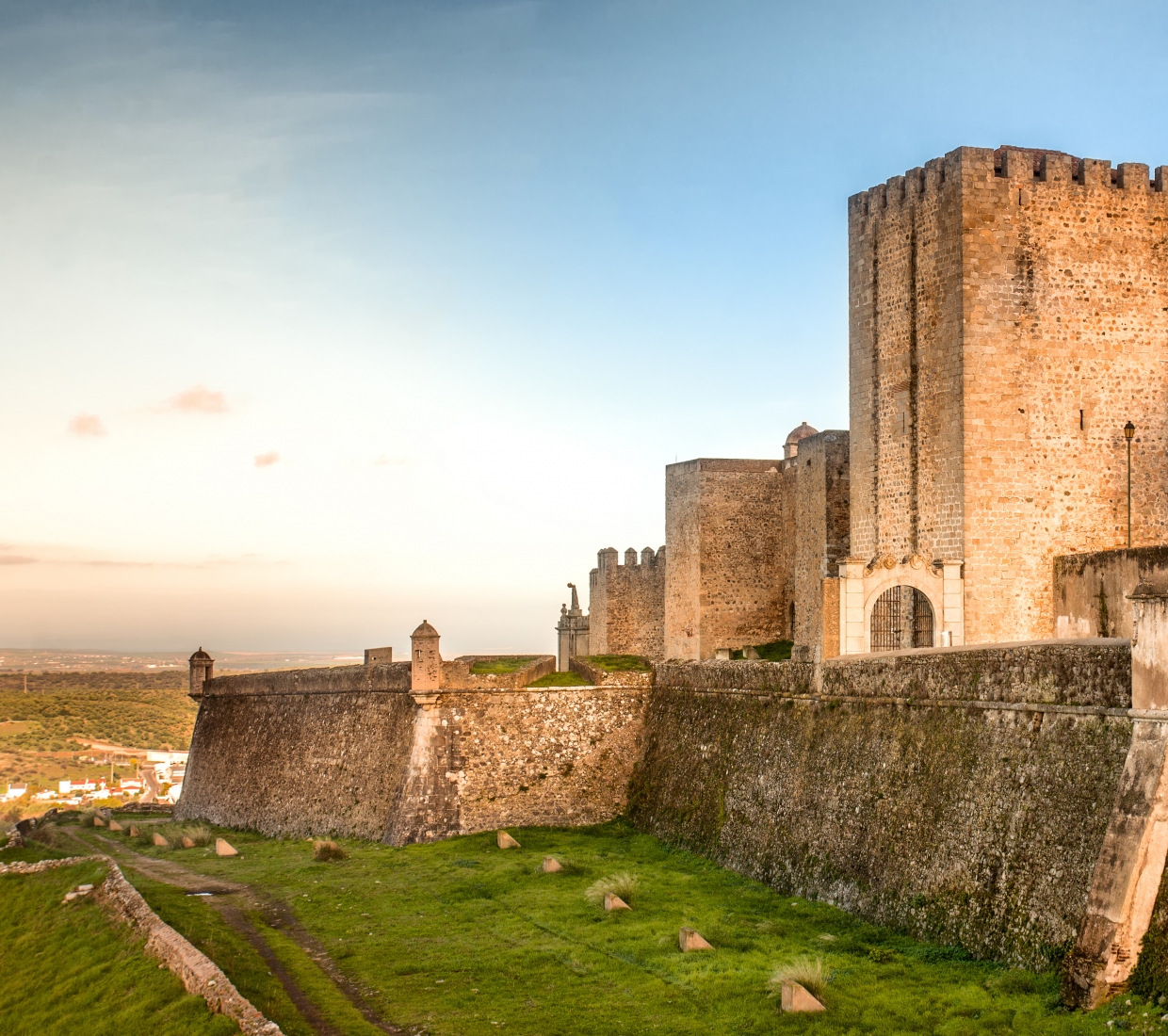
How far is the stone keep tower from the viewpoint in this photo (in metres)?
26.0

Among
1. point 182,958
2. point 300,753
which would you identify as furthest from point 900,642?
point 182,958

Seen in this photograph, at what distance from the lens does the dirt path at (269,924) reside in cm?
1569

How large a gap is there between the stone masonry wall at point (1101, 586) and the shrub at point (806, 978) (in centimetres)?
886

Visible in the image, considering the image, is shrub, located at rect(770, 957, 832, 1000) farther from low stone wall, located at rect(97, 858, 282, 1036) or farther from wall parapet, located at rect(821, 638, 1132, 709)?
low stone wall, located at rect(97, 858, 282, 1036)

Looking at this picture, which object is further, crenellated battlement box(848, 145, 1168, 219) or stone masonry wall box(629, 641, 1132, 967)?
crenellated battlement box(848, 145, 1168, 219)

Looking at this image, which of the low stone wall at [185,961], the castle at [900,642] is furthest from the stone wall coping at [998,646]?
the low stone wall at [185,961]

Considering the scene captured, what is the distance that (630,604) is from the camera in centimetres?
4572

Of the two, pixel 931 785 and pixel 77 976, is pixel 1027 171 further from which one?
pixel 77 976

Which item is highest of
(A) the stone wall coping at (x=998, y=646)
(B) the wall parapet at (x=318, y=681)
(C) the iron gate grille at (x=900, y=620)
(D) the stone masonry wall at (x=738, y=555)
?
(D) the stone masonry wall at (x=738, y=555)

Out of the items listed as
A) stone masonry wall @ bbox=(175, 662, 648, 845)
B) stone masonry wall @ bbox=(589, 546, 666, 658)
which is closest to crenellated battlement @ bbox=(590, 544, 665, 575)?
stone masonry wall @ bbox=(589, 546, 666, 658)

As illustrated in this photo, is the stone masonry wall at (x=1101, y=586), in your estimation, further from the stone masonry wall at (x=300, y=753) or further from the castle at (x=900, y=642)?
the stone masonry wall at (x=300, y=753)

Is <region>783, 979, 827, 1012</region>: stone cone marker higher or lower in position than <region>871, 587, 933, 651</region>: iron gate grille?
lower

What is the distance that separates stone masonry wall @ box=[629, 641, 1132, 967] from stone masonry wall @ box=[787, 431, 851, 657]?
9825 mm

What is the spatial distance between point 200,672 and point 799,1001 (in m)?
28.4
